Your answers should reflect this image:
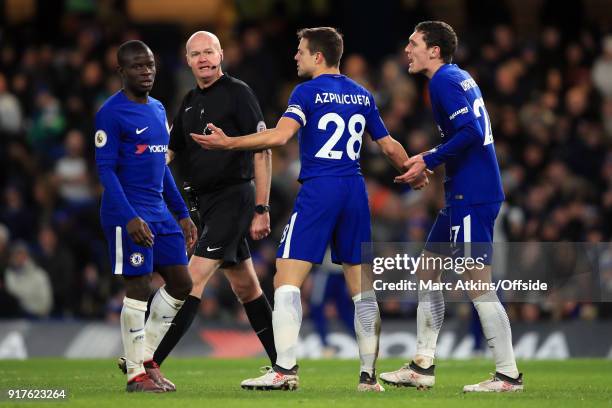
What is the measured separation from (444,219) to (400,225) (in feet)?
27.0

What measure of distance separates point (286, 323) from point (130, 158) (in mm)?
1592

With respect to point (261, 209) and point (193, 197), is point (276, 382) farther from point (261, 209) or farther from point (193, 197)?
point (193, 197)

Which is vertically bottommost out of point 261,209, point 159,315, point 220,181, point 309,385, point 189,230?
point 309,385

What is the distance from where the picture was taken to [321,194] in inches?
349

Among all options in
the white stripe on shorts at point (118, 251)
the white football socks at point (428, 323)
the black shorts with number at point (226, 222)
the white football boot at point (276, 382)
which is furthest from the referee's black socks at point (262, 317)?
the white stripe on shorts at point (118, 251)

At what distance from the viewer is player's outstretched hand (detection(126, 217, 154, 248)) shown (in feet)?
28.8

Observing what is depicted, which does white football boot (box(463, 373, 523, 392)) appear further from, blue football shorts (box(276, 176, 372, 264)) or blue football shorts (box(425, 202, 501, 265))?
blue football shorts (box(276, 176, 372, 264))

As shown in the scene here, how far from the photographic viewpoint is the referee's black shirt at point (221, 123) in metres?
9.97

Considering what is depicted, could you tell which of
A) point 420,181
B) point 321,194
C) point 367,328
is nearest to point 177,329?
point 367,328

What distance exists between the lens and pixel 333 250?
29.8 feet

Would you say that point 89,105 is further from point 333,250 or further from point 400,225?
point 333,250

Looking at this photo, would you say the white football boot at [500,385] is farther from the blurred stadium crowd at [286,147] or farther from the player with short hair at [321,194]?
the blurred stadium crowd at [286,147]

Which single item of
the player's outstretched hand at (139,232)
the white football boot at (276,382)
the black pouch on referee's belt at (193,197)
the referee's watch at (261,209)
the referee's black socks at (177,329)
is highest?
the black pouch on referee's belt at (193,197)

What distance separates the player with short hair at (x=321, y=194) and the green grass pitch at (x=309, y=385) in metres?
0.40
